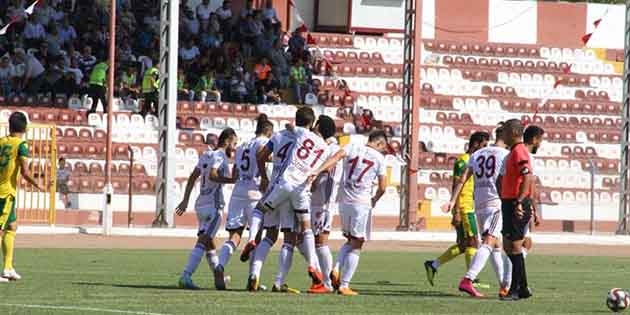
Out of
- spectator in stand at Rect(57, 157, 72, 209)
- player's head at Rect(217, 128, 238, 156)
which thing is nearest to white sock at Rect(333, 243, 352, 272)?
player's head at Rect(217, 128, 238, 156)

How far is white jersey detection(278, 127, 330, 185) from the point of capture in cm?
1775

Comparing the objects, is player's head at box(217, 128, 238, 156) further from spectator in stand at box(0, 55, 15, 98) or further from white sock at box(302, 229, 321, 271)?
spectator in stand at box(0, 55, 15, 98)

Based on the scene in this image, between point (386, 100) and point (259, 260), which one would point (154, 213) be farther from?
point (259, 260)

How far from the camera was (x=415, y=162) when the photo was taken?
4138 centimetres

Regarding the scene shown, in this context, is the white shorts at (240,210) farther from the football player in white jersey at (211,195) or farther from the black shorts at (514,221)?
the black shorts at (514,221)

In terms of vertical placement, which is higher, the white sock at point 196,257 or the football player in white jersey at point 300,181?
the football player in white jersey at point 300,181

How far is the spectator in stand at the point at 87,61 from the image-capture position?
4344 centimetres

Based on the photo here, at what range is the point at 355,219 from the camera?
725 inches

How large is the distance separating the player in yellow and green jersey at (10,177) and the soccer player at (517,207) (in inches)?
232

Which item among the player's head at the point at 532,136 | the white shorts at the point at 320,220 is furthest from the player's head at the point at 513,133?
the white shorts at the point at 320,220

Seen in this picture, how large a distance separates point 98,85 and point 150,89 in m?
1.45

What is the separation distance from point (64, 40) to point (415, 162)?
1098cm

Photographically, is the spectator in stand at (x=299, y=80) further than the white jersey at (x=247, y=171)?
Yes

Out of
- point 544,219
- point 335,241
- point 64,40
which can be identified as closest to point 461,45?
point 544,219
